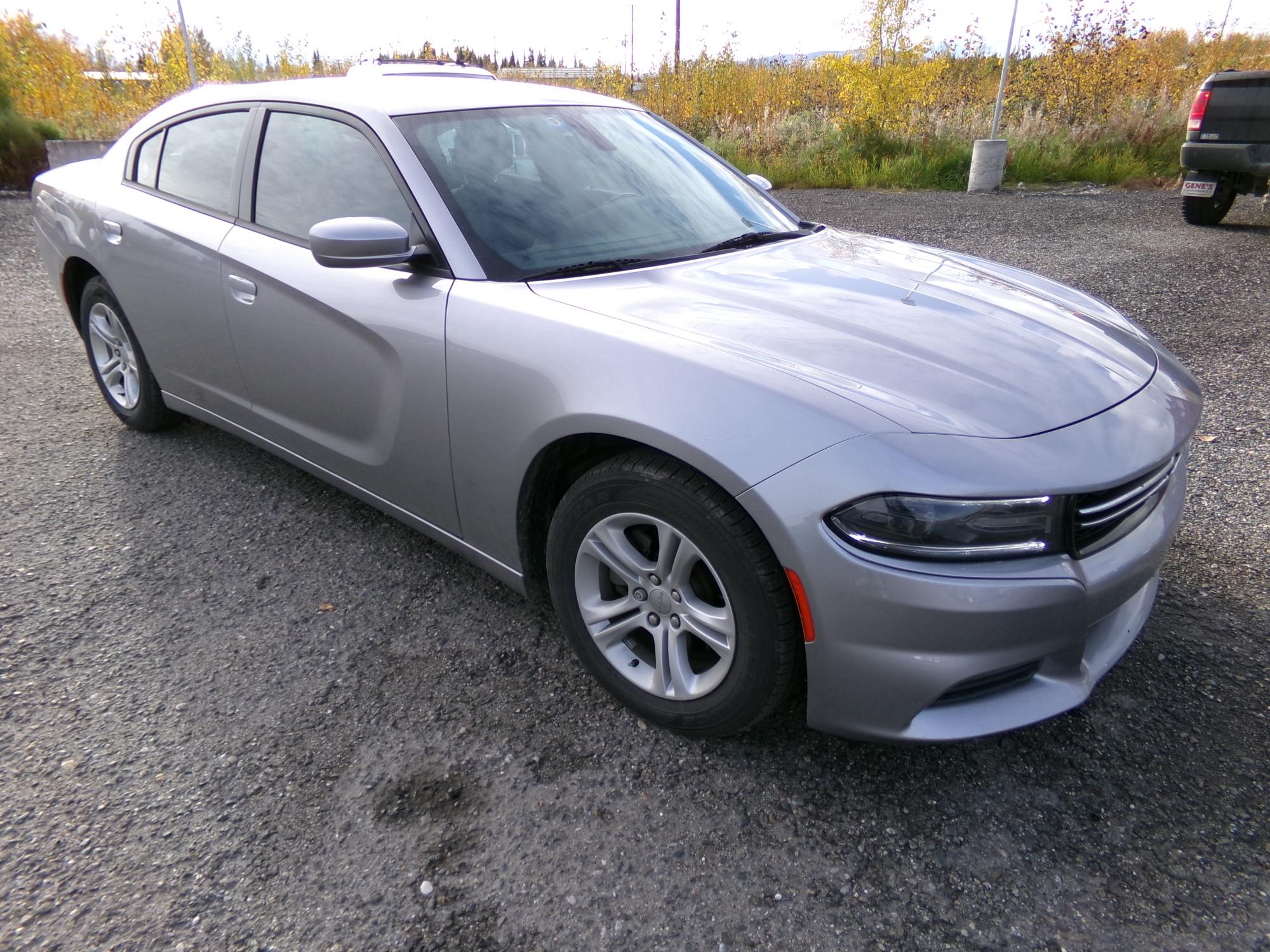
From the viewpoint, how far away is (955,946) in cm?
162

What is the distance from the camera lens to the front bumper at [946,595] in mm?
1637

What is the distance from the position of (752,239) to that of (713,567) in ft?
4.64

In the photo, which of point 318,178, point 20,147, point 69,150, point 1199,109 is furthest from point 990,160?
point 20,147

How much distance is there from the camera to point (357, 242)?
222 centimetres

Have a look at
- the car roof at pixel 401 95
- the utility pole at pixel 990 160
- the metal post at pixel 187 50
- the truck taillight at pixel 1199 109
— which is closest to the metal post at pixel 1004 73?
the utility pole at pixel 990 160

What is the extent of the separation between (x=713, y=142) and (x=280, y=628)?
42.9ft

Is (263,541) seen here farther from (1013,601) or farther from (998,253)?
(998,253)

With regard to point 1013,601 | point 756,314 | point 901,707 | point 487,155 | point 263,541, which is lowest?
point 263,541

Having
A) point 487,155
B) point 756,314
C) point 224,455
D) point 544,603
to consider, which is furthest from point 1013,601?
point 224,455

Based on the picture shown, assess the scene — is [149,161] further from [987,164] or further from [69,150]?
[69,150]

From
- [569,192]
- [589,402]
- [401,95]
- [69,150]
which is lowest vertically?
[69,150]

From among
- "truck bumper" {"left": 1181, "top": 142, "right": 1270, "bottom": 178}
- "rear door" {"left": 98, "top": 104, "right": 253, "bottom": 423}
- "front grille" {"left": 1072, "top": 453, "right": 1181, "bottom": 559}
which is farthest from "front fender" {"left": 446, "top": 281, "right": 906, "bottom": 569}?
"truck bumper" {"left": 1181, "top": 142, "right": 1270, "bottom": 178}

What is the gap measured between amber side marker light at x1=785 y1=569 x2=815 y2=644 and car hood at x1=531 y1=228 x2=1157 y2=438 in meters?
0.38

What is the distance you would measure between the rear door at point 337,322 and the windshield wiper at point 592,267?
27 cm
